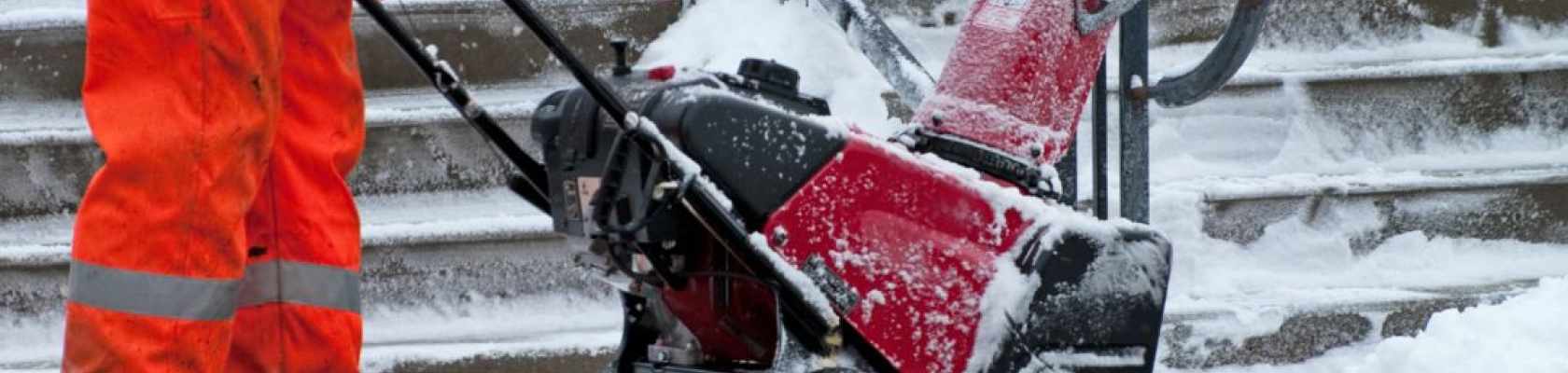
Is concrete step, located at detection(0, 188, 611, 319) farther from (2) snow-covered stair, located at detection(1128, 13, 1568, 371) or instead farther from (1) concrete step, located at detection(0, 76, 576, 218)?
(2) snow-covered stair, located at detection(1128, 13, 1568, 371)

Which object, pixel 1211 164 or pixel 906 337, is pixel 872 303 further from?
pixel 1211 164

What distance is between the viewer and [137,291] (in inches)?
77.9

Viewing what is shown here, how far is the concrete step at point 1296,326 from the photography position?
10.9 feet

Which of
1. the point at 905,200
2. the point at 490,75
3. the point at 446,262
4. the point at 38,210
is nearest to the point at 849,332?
the point at 905,200

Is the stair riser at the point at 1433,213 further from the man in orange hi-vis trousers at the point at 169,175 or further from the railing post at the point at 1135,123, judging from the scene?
the man in orange hi-vis trousers at the point at 169,175

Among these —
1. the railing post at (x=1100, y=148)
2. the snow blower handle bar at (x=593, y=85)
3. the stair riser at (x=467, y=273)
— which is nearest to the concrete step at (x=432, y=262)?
the stair riser at (x=467, y=273)

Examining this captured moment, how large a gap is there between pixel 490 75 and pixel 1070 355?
182 centimetres

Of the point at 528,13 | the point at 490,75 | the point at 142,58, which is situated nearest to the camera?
the point at 142,58

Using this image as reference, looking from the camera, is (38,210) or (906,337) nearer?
(906,337)

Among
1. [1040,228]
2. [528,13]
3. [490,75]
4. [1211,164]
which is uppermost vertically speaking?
[528,13]

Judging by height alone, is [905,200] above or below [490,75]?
above

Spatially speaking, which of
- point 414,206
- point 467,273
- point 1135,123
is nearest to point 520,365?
point 467,273

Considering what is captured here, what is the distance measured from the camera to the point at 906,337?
2.20 metres

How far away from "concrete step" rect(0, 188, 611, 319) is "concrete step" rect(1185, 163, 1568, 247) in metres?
1.31
